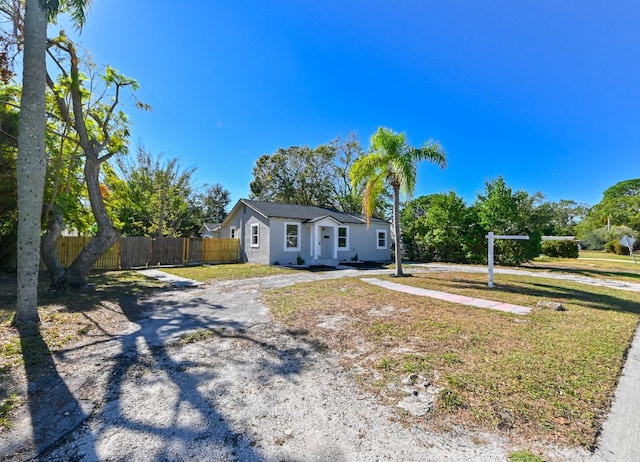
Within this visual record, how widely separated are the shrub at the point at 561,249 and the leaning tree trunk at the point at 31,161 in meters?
27.5

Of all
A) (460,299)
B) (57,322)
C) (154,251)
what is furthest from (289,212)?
(57,322)

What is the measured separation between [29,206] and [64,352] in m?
2.56

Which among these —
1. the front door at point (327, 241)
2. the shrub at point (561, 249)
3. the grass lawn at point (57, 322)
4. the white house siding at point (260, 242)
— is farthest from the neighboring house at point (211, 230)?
the shrub at point (561, 249)

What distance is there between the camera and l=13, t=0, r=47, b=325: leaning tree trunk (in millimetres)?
4609

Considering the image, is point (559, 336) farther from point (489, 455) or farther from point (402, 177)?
point (402, 177)

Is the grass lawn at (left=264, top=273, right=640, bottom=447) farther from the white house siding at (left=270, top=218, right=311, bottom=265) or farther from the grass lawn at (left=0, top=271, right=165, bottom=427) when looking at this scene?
the white house siding at (left=270, top=218, right=311, bottom=265)

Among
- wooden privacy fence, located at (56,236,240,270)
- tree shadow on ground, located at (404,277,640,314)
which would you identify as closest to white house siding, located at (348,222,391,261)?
wooden privacy fence, located at (56,236,240,270)

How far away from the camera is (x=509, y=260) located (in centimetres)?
1552

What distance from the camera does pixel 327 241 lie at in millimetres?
17141

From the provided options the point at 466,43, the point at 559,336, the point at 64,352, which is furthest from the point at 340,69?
the point at 64,352

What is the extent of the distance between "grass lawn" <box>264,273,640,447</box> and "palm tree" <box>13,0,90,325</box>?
165 inches

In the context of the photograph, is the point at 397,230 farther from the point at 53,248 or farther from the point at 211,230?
the point at 211,230

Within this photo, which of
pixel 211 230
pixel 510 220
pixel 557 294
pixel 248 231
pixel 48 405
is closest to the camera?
pixel 48 405

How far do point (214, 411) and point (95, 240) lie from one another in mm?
8319
